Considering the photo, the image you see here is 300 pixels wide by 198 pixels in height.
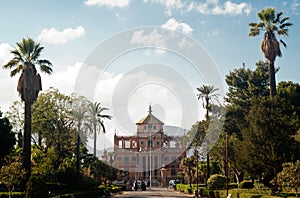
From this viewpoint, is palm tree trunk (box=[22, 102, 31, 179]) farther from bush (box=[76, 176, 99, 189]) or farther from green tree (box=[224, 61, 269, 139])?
green tree (box=[224, 61, 269, 139])

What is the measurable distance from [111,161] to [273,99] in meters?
77.5

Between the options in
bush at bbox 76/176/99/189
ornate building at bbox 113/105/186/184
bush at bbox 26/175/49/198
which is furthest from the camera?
ornate building at bbox 113/105/186/184

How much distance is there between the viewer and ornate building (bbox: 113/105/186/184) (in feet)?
378

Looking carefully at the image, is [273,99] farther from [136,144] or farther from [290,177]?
[136,144]

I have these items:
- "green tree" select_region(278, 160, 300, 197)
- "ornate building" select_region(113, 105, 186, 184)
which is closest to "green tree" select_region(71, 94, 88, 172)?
"green tree" select_region(278, 160, 300, 197)

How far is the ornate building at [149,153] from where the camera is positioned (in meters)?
115

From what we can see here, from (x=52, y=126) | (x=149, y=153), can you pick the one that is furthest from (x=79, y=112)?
(x=149, y=153)

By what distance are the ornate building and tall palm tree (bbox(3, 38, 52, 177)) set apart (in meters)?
73.7

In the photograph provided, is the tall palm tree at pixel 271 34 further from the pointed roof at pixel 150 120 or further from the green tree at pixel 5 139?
the pointed roof at pixel 150 120

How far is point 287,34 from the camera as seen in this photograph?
41.3 meters

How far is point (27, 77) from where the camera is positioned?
120ft

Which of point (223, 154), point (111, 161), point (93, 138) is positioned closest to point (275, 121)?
point (223, 154)

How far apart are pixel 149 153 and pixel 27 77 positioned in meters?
84.7

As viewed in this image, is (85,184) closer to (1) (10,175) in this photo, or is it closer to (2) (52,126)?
(2) (52,126)
